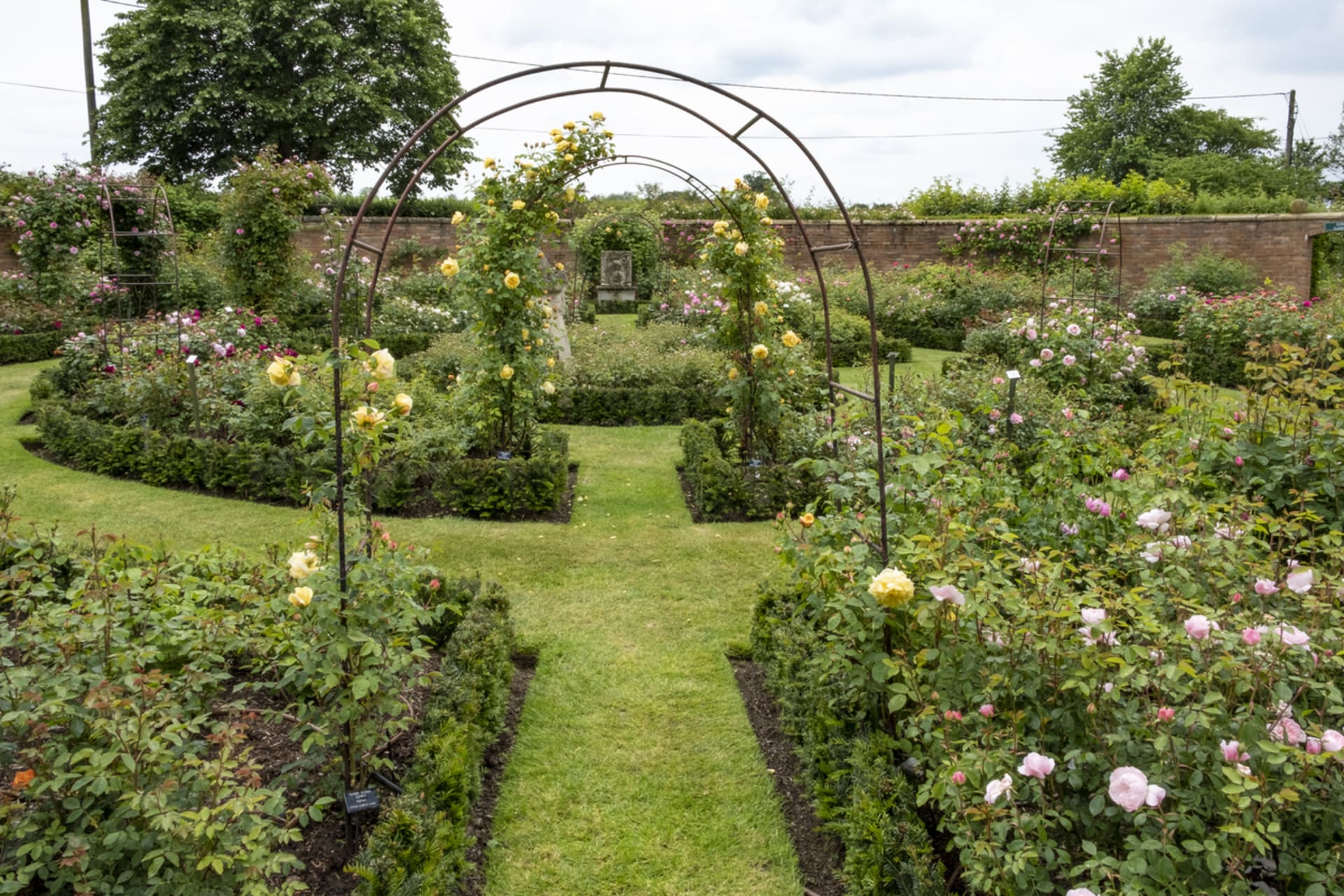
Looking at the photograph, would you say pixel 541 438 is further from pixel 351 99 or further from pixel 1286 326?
pixel 351 99

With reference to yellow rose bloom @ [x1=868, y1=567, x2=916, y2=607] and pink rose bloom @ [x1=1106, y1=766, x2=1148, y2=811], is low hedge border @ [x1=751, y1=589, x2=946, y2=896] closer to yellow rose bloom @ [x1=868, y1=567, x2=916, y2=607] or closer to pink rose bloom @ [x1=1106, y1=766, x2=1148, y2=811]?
yellow rose bloom @ [x1=868, y1=567, x2=916, y2=607]

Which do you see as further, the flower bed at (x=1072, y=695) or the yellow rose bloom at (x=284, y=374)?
the yellow rose bloom at (x=284, y=374)

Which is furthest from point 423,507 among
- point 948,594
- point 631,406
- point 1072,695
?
point 1072,695

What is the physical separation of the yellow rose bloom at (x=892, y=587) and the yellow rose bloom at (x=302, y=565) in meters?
1.67

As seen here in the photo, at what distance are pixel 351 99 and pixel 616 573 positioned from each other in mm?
21005

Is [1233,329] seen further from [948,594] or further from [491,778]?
[491,778]

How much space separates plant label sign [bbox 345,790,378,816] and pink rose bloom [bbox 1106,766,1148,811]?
204 centimetres

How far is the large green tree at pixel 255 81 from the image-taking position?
21000mm

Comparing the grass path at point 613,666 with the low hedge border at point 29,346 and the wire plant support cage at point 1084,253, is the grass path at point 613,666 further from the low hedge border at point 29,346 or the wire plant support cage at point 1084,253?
the wire plant support cage at point 1084,253

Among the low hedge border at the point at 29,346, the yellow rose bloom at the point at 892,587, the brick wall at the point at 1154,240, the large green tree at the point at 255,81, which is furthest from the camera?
the large green tree at the point at 255,81

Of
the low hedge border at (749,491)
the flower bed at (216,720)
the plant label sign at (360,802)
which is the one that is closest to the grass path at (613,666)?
the low hedge border at (749,491)

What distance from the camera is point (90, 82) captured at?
19.7 m

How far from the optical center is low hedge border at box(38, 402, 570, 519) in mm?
6324

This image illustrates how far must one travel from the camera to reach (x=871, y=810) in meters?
2.52
